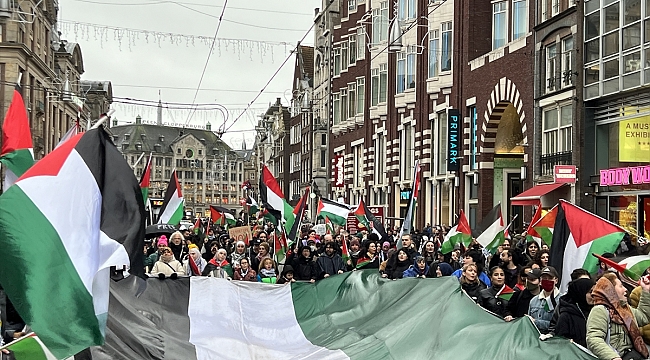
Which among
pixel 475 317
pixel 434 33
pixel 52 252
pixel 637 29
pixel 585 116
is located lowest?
pixel 475 317

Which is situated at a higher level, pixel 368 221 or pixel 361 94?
pixel 361 94

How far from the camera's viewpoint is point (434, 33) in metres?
39.3

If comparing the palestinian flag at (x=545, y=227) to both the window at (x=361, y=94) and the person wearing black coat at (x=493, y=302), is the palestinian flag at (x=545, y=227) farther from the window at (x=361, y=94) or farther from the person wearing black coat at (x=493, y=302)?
the window at (x=361, y=94)

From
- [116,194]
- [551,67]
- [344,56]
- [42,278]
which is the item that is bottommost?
[42,278]

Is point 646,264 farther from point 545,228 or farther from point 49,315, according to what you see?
point 49,315

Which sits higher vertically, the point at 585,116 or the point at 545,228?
the point at 585,116

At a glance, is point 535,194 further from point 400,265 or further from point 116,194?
point 116,194

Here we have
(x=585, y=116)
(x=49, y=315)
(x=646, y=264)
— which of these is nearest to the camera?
(x=49, y=315)

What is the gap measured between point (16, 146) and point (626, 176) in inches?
658

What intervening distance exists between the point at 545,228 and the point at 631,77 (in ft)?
31.8

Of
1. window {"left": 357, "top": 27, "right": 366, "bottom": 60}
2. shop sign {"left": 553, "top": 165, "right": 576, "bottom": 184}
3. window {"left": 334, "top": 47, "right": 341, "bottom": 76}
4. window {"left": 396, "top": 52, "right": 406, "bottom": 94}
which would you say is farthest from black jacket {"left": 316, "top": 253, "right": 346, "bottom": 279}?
window {"left": 334, "top": 47, "right": 341, "bottom": 76}

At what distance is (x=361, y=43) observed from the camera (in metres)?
54.2

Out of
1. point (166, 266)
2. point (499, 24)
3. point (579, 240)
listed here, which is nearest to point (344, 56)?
point (499, 24)

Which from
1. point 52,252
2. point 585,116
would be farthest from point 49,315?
point 585,116
